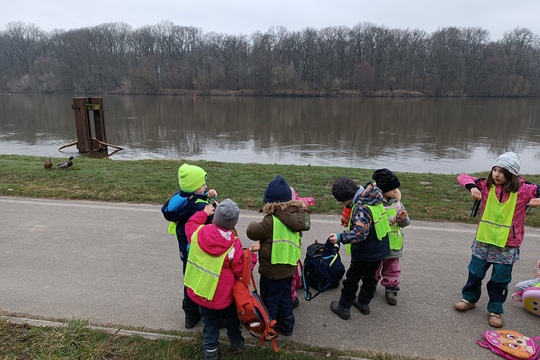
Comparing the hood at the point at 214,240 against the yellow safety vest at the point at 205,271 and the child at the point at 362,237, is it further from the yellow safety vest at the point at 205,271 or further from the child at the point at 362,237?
the child at the point at 362,237

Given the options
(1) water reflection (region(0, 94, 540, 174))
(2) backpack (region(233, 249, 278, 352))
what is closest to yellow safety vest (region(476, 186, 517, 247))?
(2) backpack (region(233, 249, 278, 352))

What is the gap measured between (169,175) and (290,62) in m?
96.2

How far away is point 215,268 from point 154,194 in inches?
212

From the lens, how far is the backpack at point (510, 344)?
3250 millimetres

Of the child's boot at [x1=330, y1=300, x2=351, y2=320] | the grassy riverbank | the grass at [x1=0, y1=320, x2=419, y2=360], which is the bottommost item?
the grass at [x1=0, y1=320, x2=419, y2=360]

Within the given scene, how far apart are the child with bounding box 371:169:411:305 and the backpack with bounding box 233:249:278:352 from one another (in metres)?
1.49

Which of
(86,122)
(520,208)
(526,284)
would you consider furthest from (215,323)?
(86,122)

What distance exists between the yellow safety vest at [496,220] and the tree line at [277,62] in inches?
3078

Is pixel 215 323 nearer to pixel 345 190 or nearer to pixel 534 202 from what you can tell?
pixel 345 190

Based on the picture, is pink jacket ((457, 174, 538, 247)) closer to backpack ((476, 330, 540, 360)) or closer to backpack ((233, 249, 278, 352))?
backpack ((476, 330, 540, 360))

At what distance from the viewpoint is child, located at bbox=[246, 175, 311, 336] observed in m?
3.37

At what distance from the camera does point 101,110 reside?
16328 millimetres

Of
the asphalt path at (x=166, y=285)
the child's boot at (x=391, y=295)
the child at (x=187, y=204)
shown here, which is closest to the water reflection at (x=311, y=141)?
the asphalt path at (x=166, y=285)

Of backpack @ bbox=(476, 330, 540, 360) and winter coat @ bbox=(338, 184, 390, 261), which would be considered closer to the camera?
backpack @ bbox=(476, 330, 540, 360)
